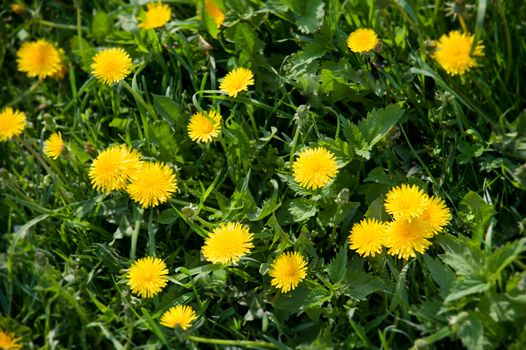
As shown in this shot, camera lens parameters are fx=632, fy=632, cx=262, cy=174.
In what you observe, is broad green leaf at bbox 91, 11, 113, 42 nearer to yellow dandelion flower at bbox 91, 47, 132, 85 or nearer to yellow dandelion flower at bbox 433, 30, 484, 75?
yellow dandelion flower at bbox 91, 47, 132, 85

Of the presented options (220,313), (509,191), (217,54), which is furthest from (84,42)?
(509,191)

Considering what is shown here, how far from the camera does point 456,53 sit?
2.22 meters

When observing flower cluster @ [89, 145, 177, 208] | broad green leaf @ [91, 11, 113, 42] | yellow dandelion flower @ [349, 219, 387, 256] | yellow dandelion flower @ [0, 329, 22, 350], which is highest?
broad green leaf @ [91, 11, 113, 42]

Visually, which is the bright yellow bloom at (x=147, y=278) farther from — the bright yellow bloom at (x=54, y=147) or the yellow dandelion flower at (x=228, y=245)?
the bright yellow bloom at (x=54, y=147)

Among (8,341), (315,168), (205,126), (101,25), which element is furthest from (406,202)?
(101,25)

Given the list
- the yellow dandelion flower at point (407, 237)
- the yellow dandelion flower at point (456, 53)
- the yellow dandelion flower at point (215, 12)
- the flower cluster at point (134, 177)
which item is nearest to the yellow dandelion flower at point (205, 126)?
the flower cluster at point (134, 177)

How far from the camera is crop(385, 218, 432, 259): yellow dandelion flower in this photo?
1.89 metres

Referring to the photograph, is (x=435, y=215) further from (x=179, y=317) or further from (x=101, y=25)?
(x=101, y=25)

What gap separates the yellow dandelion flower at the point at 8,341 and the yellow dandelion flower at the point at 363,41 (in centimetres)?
153

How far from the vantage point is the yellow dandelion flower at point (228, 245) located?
1995 mm

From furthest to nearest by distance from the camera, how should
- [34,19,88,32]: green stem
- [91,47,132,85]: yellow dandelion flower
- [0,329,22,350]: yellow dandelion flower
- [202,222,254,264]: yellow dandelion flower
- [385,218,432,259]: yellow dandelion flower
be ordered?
1. [34,19,88,32]: green stem
2. [91,47,132,85]: yellow dandelion flower
3. [0,329,22,350]: yellow dandelion flower
4. [202,222,254,264]: yellow dandelion flower
5. [385,218,432,259]: yellow dandelion flower

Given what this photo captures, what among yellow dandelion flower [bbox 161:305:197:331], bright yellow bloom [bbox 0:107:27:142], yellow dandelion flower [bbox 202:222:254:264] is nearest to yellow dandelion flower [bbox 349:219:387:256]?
yellow dandelion flower [bbox 202:222:254:264]

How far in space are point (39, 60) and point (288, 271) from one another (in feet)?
4.91

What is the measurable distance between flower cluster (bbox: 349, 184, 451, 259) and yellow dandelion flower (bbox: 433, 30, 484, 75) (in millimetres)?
508
